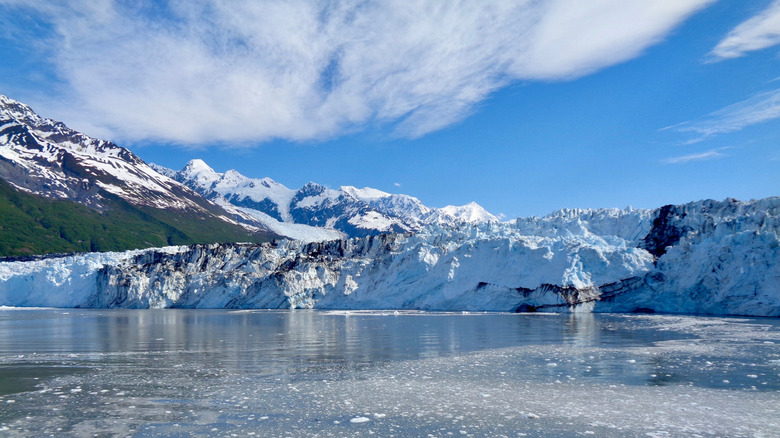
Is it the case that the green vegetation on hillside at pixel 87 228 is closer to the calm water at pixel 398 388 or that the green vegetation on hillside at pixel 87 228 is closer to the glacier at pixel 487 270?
the glacier at pixel 487 270

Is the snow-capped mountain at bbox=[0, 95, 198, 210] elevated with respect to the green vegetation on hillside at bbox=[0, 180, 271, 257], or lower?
elevated

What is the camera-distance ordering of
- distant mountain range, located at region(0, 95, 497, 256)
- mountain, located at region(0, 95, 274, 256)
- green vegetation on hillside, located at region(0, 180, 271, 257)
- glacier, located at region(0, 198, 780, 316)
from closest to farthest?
glacier, located at region(0, 198, 780, 316) → green vegetation on hillside, located at region(0, 180, 271, 257) → mountain, located at region(0, 95, 274, 256) → distant mountain range, located at region(0, 95, 497, 256)

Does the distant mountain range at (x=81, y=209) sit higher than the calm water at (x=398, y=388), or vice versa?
the distant mountain range at (x=81, y=209)

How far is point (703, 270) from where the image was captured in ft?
121

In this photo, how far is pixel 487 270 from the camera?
46000mm

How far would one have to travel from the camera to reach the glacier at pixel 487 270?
36.9 meters

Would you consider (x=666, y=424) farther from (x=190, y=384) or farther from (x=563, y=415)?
(x=190, y=384)

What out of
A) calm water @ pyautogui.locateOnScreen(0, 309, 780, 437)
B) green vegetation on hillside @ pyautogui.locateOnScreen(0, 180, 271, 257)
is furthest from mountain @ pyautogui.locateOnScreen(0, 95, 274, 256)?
calm water @ pyautogui.locateOnScreen(0, 309, 780, 437)

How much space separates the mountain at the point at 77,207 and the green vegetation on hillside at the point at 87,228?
0.68 ft

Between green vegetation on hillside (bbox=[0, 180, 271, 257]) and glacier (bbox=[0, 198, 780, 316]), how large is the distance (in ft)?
191

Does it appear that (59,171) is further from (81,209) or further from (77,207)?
(81,209)

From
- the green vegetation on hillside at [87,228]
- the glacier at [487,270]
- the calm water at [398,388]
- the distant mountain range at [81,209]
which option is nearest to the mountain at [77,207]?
the distant mountain range at [81,209]

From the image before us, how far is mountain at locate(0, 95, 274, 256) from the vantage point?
423 feet

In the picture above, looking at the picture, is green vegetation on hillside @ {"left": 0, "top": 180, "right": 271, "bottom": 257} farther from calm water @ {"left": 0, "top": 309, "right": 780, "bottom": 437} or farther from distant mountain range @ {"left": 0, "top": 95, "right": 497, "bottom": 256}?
calm water @ {"left": 0, "top": 309, "right": 780, "bottom": 437}
